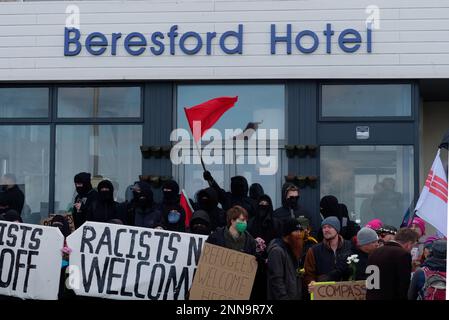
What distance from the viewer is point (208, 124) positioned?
50.3ft

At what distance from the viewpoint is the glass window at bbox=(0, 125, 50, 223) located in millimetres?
16047

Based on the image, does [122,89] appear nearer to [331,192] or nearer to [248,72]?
[248,72]

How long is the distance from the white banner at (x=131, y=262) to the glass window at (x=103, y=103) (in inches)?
182

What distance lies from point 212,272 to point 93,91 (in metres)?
6.04

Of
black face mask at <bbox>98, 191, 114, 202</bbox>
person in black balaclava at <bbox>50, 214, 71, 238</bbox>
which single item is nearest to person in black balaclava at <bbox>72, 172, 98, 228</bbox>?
black face mask at <bbox>98, 191, 114, 202</bbox>

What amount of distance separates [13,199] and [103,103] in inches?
84.8

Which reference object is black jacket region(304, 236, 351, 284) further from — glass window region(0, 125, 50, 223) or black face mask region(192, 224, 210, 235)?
glass window region(0, 125, 50, 223)

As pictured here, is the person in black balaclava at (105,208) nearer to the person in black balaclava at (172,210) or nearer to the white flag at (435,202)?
the person in black balaclava at (172,210)

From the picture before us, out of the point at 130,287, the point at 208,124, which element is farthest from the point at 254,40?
the point at 130,287

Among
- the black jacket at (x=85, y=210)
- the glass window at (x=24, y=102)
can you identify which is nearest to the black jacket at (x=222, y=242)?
the black jacket at (x=85, y=210)

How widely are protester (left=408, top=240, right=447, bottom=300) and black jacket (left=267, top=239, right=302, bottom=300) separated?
5.11ft

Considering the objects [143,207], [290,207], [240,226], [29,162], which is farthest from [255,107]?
[240,226]

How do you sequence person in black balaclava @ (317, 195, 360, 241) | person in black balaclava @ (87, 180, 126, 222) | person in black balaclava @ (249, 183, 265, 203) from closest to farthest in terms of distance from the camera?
1. person in black balaclava @ (317, 195, 360, 241)
2. person in black balaclava @ (87, 180, 126, 222)
3. person in black balaclava @ (249, 183, 265, 203)

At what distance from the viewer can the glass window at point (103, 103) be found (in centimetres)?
1599
